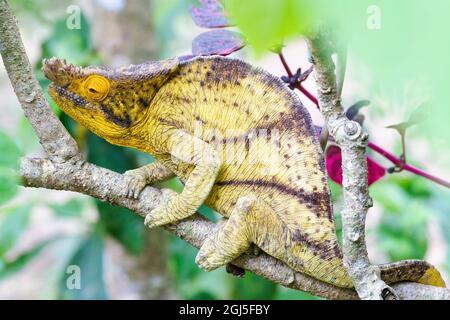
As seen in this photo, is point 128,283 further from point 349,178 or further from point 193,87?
point 349,178

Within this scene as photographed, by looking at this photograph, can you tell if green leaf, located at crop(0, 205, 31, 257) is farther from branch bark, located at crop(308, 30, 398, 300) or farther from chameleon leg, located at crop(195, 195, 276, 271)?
branch bark, located at crop(308, 30, 398, 300)

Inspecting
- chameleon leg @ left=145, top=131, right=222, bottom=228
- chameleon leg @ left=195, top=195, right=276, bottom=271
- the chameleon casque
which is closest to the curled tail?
the chameleon casque

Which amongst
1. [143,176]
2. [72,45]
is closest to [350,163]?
[143,176]

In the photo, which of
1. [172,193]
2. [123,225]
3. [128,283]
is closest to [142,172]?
[172,193]

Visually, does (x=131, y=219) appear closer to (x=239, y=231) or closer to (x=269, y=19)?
(x=239, y=231)

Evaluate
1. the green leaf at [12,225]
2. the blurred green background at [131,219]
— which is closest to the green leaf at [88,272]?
the blurred green background at [131,219]
